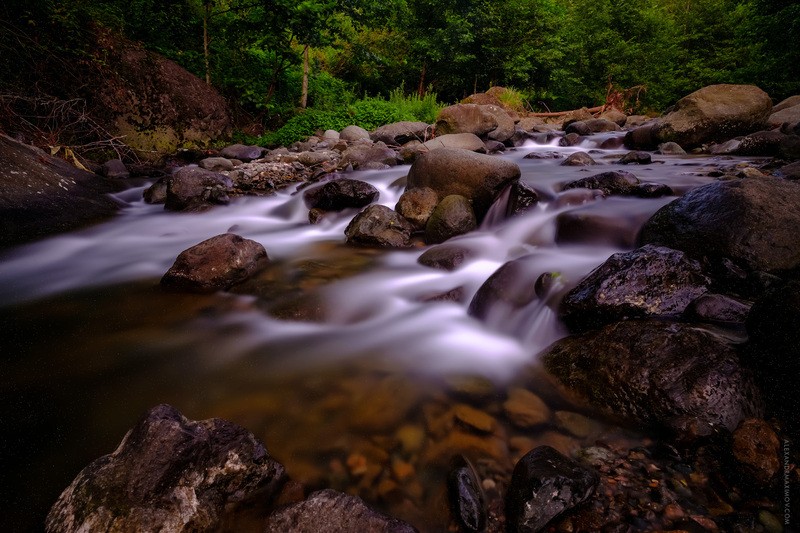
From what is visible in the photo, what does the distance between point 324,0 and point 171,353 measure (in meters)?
11.3

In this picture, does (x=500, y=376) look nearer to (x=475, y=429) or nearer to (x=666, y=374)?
(x=475, y=429)

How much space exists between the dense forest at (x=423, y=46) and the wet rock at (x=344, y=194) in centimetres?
611

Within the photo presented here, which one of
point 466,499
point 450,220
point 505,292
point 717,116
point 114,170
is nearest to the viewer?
point 466,499

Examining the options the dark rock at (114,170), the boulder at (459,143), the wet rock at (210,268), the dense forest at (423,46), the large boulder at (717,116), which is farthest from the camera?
the boulder at (459,143)

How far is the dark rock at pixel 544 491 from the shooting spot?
1469 millimetres

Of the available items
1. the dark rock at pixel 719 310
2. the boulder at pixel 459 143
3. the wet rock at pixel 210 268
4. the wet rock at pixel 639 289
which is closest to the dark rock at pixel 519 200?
the wet rock at pixel 639 289

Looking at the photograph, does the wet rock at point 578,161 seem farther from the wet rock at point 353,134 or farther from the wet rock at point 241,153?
the wet rock at point 241,153

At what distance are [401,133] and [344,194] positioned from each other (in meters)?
5.84

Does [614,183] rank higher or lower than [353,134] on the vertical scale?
lower

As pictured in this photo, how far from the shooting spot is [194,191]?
642cm

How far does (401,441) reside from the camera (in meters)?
2.00

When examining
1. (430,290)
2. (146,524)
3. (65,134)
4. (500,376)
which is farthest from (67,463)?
(65,134)

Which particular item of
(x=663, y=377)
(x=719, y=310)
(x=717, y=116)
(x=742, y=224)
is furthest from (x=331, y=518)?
(x=717, y=116)

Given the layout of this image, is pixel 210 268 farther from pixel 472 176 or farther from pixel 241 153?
pixel 241 153
